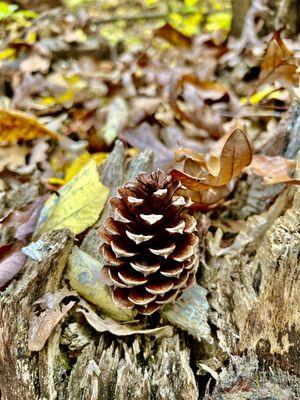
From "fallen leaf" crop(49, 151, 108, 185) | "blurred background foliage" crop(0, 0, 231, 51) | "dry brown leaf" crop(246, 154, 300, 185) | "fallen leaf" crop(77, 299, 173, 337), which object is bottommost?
"blurred background foliage" crop(0, 0, 231, 51)

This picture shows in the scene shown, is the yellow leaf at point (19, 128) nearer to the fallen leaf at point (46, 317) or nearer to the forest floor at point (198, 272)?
the forest floor at point (198, 272)

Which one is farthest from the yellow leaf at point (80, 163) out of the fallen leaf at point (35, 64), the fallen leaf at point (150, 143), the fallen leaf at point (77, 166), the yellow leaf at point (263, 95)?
the fallen leaf at point (35, 64)

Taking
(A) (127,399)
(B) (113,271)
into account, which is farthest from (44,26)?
(A) (127,399)

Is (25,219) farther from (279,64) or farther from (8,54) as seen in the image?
(8,54)

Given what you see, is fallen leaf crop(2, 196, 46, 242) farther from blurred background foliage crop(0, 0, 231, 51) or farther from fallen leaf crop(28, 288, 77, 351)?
blurred background foliage crop(0, 0, 231, 51)

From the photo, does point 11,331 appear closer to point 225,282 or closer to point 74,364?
point 74,364

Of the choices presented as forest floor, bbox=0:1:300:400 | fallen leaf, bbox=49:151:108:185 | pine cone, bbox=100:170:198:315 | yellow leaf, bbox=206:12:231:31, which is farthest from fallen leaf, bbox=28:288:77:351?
yellow leaf, bbox=206:12:231:31

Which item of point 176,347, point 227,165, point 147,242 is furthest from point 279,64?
point 176,347

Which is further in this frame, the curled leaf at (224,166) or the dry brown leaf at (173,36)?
the dry brown leaf at (173,36)
